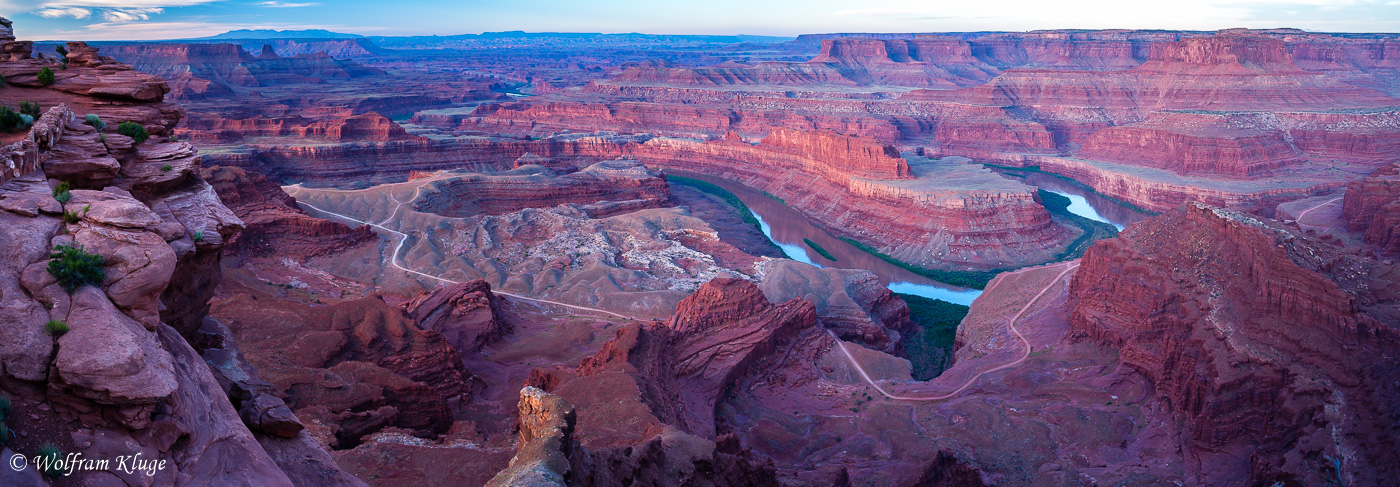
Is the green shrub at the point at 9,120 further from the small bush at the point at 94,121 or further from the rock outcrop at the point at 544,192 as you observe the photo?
the rock outcrop at the point at 544,192

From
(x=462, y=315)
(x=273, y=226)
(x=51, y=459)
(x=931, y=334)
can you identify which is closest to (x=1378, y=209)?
(x=931, y=334)

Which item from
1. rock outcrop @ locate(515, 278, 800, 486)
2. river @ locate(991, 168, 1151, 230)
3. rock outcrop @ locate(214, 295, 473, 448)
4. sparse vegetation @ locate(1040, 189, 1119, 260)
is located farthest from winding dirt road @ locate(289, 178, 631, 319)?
river @ locate(991, 168, 1151, 230)

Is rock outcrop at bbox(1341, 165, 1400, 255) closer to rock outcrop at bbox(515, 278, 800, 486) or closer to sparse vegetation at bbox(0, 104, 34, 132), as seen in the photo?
rock outcrop at bbox(515, 278, 800, 486)

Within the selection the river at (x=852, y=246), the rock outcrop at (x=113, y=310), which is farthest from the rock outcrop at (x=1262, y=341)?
A: the rock outcrop at (x=113, y=310)

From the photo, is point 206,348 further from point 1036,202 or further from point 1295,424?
point 1036,202

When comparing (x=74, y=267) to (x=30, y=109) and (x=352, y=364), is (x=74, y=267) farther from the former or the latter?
(x=352, y=364)

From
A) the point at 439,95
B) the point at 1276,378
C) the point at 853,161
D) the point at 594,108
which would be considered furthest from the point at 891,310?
the point at 439,95
